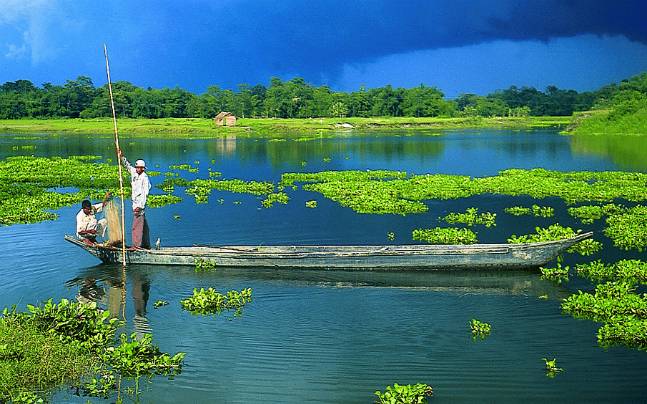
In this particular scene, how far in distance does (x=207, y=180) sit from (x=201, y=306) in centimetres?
2583

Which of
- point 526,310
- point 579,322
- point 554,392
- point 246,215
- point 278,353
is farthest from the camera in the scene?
point 246,215

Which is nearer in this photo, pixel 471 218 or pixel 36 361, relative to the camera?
pixel 36 361

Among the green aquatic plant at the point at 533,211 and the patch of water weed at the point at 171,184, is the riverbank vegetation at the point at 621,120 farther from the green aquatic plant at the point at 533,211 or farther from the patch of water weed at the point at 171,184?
the patch of water weed at the point at 171,184

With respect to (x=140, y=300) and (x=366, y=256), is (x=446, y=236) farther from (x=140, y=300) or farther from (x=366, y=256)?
(x=140, y=300)

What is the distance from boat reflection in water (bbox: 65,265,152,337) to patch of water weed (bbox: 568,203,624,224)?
57.0 ft

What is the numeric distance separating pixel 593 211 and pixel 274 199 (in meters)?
14.8

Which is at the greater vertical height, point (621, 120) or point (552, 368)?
point (621, 120)

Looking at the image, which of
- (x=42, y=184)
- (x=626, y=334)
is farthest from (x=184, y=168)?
(x=626, y=334)

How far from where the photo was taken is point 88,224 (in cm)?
1939

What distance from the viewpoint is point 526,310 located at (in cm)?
1560

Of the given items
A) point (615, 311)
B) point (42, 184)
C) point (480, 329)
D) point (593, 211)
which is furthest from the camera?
point (42, 184)

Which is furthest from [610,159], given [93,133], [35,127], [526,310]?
→ [35,127]

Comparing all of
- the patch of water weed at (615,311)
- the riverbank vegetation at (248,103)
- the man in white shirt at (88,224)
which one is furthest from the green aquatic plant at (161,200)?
the riverbank vegetation at (248,103)

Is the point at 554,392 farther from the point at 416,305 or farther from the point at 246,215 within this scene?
the point at 246,215
